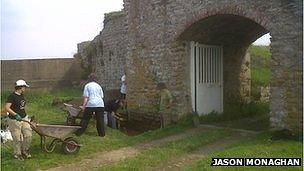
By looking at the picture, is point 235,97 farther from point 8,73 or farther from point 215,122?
point 8,73

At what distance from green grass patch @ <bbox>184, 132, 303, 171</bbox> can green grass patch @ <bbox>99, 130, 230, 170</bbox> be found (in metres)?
0.76

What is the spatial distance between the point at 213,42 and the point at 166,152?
5.12 metres

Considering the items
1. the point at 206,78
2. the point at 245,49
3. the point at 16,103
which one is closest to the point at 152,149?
the point at 16,103

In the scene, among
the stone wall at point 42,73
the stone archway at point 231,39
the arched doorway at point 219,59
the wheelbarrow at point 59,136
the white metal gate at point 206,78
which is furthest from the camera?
the stone wall at point 42,73

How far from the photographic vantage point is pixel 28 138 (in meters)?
8.31

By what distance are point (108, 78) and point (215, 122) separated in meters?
8.04

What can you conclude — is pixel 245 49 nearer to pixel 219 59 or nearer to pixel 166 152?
pixel 219 59

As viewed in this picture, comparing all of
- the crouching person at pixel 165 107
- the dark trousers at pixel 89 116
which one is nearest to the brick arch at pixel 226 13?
the crouching person at pixel 165 107

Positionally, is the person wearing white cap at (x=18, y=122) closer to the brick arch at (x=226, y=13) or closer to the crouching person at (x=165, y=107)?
the crouching person at (x=165, y=107)

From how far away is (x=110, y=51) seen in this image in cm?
1883

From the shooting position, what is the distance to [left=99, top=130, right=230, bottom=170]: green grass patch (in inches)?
305

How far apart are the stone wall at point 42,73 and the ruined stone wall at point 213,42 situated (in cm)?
848

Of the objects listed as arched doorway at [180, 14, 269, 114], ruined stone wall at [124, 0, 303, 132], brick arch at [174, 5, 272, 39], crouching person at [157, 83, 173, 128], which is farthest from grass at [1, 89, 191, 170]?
brick arch at [174, 5, 272, 39]

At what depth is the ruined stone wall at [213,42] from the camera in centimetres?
916
